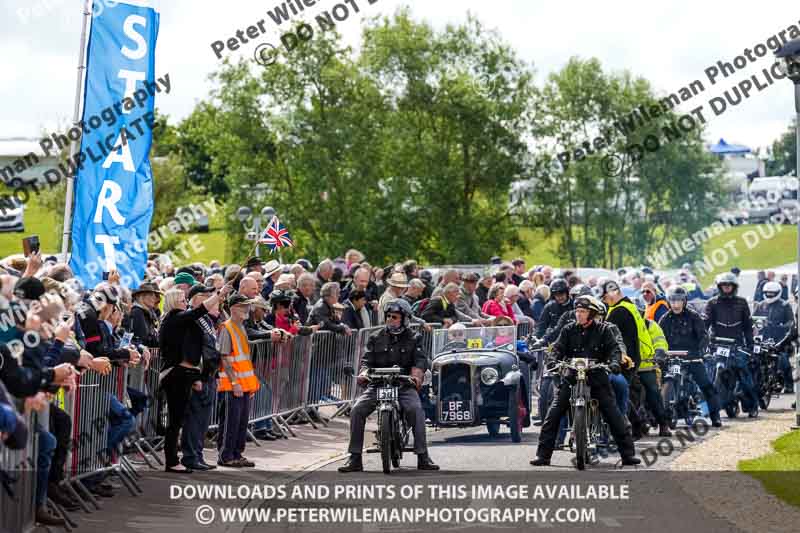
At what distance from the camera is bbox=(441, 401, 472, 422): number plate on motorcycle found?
17.9 m

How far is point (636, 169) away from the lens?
73.7m

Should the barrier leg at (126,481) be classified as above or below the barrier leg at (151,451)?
below

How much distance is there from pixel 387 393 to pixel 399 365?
1.59 feet

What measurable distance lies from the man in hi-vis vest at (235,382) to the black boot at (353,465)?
108 cm

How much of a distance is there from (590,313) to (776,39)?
698 cm

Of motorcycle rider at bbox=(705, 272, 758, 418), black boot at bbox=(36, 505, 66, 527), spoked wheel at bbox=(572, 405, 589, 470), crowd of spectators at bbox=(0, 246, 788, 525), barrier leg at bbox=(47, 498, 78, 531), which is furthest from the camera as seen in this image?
motorcycle rider at bbox=(705, 272, 758, 418)

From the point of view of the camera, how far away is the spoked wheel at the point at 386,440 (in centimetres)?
1480

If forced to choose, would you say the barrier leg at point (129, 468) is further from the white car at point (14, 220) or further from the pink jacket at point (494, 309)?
the white car at point (14, 220)

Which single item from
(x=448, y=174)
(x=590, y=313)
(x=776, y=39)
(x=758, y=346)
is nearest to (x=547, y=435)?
(x=590, y=313)

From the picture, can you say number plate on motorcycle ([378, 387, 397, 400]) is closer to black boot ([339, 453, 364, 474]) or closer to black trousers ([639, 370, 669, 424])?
black boot ([339, 453, 364, 474])

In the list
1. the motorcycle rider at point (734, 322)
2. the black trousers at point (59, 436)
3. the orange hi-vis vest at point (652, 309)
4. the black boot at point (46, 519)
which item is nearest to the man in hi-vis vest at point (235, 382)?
the black trousers at point (59, 436)

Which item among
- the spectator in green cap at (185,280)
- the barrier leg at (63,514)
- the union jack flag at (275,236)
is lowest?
the barrier leg at (63,514)

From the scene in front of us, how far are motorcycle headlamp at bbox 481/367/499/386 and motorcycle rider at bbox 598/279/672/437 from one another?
1.57 m

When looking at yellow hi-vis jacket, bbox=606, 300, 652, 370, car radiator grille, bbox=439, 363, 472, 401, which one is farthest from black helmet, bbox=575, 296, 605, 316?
car radiator grille, bbox=439, 363, 472, 401
